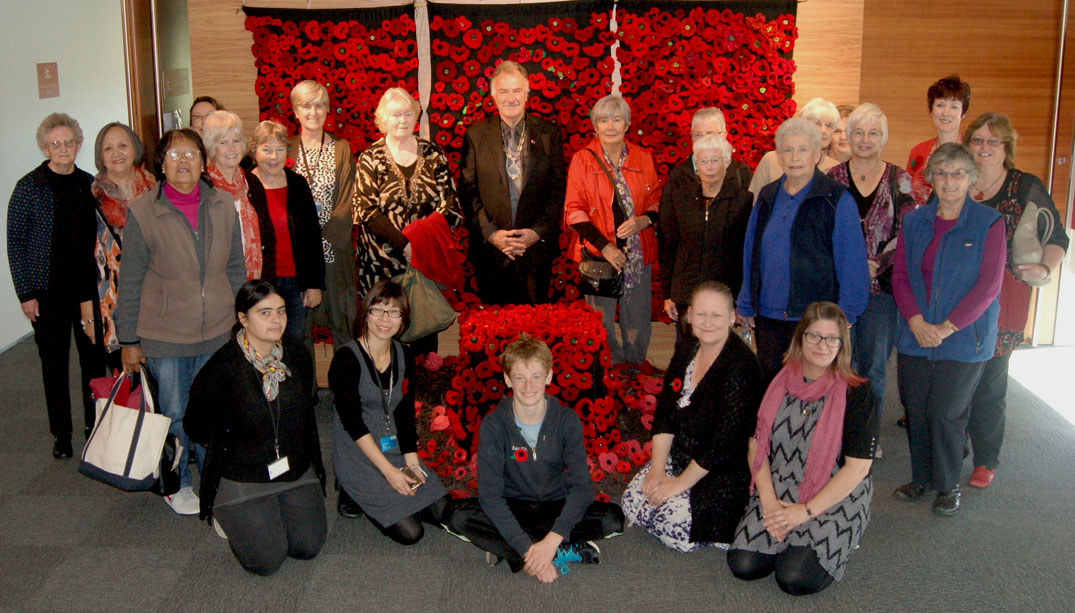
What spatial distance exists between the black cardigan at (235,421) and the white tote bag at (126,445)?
231 millimetres

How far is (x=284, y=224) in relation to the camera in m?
3.87

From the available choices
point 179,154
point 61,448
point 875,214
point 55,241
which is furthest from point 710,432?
point 61,448

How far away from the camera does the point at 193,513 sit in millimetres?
3422

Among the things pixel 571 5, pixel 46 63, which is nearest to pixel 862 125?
pixel 571 5

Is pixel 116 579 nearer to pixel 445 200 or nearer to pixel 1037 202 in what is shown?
pixel 445 200

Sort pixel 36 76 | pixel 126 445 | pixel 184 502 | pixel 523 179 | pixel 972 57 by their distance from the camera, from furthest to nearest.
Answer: pixel 36 76, pixel 972 57, pixel 523 179, pixel 184 502, pixel 126 445

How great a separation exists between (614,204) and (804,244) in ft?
3.53

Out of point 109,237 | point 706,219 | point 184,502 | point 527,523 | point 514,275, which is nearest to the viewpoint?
point 527,523

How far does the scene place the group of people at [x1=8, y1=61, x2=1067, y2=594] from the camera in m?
3.00

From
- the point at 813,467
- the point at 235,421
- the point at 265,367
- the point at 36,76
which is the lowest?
the point at 813,467

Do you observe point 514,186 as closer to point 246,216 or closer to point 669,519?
point 246,216

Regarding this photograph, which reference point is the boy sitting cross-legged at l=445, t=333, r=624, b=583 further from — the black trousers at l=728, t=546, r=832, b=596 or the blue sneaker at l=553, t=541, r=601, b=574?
the black trousers at l=728, t=546, r=832, b=596

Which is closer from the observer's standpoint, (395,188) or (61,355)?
(61,355)

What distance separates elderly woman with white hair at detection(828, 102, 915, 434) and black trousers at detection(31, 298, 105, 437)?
3.15m
